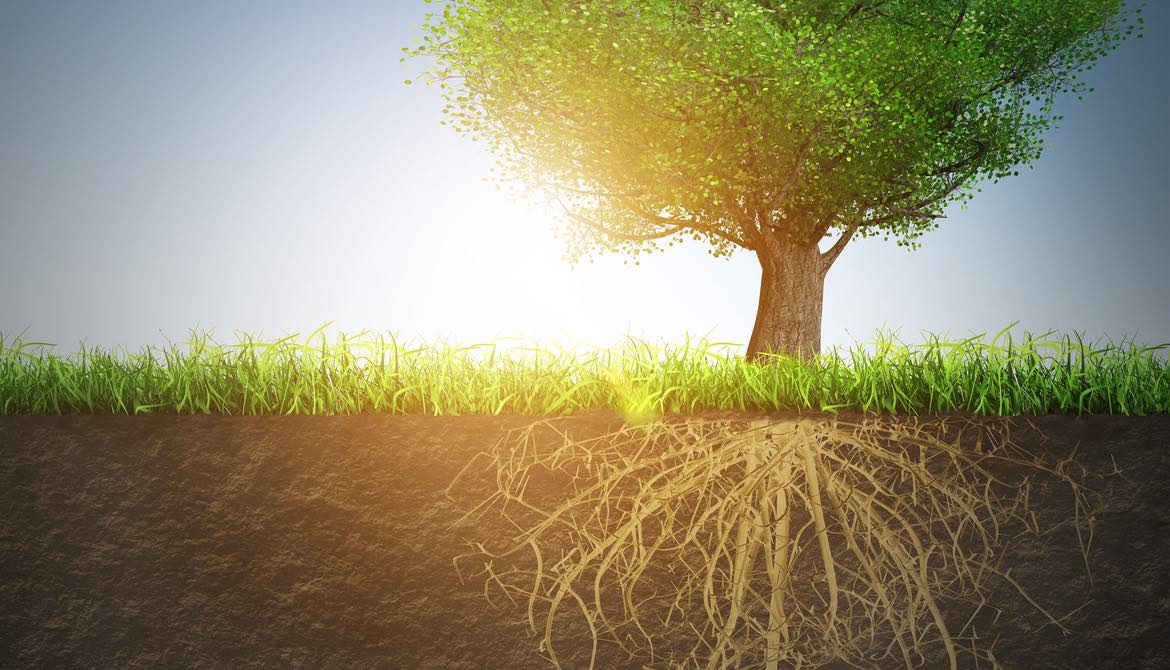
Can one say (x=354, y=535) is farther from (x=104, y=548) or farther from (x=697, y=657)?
(x=697, y=657)

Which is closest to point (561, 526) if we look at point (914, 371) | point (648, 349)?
point (648, 349)

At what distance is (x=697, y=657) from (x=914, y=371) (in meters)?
1.80

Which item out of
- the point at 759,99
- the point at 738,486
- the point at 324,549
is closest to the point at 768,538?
the point at 738,486

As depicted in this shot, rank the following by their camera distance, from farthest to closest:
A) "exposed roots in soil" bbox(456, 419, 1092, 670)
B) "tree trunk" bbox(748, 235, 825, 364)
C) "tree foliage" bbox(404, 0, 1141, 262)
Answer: "tree trunk" bbox(748, 235, 825, 364)
"tree foliage" bbox(404, 0, 1141, 262)
"exposed roots in soil" bbox(456, 419, 1092, 670)

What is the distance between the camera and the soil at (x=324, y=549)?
153 inches

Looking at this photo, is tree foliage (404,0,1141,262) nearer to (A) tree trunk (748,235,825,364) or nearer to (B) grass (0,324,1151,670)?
(A) tree trunk (748,235,825,364)

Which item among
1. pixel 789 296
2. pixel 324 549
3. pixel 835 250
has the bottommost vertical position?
pixel 324 549

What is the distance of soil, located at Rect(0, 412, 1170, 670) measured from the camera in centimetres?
390

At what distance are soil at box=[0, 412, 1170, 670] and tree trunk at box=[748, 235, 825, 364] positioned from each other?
5.75 metres

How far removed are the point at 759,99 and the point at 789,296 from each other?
102 inches

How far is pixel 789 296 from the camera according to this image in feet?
33.1

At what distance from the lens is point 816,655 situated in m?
3.93

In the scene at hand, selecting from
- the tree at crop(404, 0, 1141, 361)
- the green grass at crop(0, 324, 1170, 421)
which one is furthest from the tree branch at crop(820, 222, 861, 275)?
the green grass at crop(0, 324, 1170, 421)

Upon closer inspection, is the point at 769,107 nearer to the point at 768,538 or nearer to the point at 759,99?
the point at 759,99
